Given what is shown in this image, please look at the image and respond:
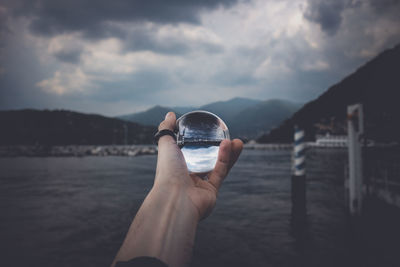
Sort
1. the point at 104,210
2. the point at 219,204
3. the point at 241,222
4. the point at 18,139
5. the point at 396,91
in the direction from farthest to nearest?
the point at 18,139 → the point at 396,91 → the point at 219,204 → the point at 104,210 → the point at 241,222

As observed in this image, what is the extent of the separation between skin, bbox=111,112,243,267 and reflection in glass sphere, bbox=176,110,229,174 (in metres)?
0.22

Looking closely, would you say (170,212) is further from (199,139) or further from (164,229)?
(199,139)

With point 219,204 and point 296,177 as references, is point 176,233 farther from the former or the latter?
point 219,204

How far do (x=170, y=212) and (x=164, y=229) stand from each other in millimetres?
114

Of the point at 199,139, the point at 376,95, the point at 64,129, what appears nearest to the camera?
the point at 199,139

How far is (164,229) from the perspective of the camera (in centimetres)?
135

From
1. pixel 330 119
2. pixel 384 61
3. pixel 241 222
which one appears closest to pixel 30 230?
pixel 241 222

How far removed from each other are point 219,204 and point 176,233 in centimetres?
1092

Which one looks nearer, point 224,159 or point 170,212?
point 170,212

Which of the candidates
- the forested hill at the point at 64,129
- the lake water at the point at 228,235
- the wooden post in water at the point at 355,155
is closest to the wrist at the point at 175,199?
the lake water at the point at 228,235

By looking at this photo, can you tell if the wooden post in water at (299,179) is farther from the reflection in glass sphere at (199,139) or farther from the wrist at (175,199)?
the wrist at (175,199)

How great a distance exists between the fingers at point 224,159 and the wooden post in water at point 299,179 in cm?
672

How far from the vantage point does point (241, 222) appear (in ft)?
29.4

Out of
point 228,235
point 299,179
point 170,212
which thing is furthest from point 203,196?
point 299,179
